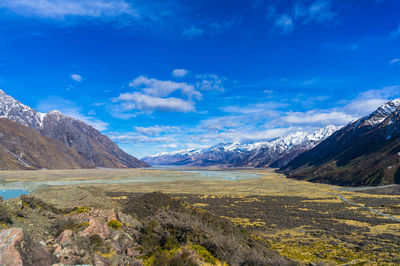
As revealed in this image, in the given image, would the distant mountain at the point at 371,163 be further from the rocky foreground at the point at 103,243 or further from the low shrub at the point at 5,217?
the low shrub at the point at 5,217

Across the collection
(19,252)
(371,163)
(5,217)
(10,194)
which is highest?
(371,163)

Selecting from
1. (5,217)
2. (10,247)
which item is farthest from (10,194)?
(10,247)

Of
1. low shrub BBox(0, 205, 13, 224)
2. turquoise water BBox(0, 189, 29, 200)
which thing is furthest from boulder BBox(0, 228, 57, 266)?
turquoise water BBox(0, 189, 29, 200)

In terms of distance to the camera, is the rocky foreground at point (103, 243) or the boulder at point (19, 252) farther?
the rocky foreground at point (103, 243)

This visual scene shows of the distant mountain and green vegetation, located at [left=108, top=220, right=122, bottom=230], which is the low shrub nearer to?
green vegetation, located at [left=108, top=220, right=122, bottom=230]

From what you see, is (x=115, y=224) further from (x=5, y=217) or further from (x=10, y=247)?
(x=10, y=247)

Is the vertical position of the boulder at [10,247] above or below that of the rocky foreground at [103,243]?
above

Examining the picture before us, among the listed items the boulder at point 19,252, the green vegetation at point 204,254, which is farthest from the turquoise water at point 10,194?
the green vegetation at point 204,254

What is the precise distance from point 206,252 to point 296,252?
1718cm

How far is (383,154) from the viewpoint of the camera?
133 m

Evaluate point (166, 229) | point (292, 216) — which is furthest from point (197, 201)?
point (166, 229)

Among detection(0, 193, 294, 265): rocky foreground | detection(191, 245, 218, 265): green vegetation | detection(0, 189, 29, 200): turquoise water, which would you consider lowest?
detection(0, 189, 29, 200): turquoise water

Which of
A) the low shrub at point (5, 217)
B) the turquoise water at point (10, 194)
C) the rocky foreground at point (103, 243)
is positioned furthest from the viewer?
the turquoise water at point (10, 194)

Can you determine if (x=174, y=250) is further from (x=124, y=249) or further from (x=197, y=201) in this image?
(x=197, y=201)
